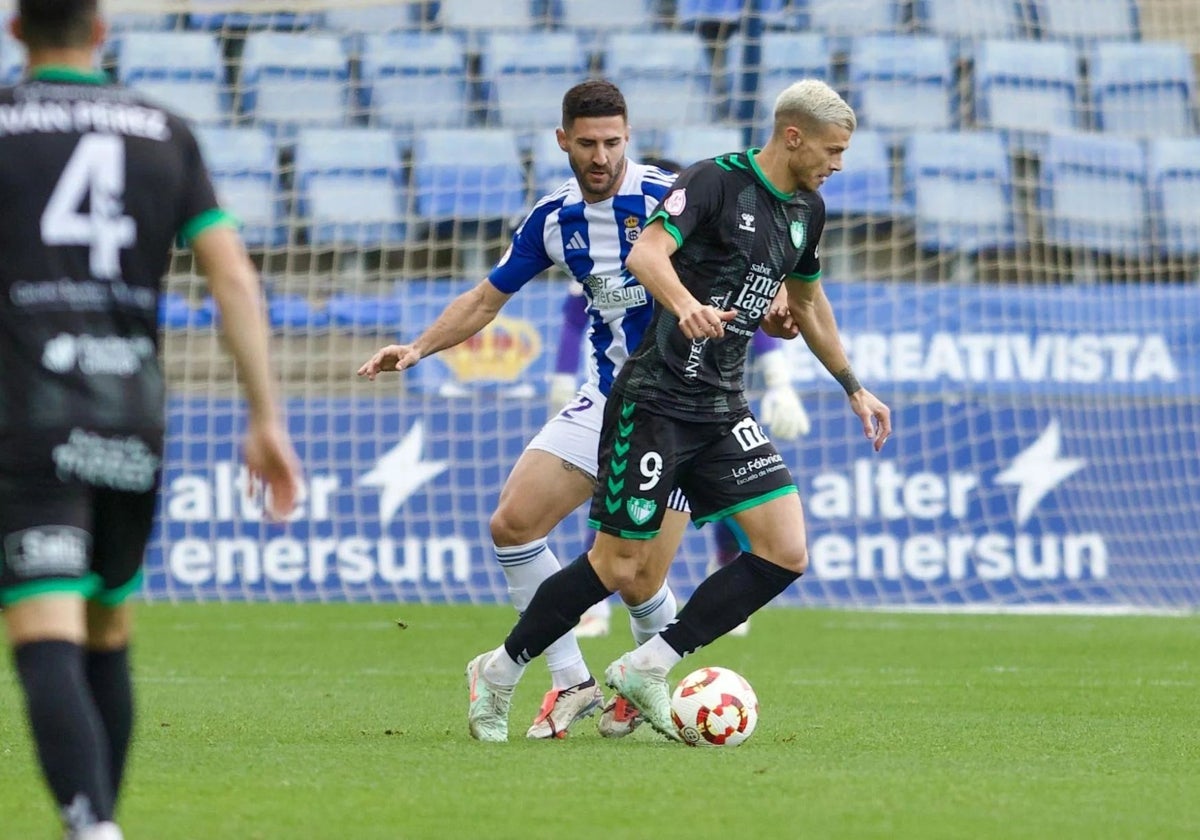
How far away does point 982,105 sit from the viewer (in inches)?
619

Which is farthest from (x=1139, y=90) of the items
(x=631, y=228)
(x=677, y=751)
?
(x=677, y=751)

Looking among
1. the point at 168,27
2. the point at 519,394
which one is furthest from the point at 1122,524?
the point at 168,27

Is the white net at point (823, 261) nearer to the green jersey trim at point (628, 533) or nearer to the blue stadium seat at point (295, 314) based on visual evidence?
the blue stadium seat at point (295, 314)

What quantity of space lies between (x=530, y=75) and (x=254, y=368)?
12.3 meters

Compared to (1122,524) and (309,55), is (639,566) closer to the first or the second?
(1122,524)

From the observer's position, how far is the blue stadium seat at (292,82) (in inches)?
600

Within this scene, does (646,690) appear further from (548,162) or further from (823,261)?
(548,162)

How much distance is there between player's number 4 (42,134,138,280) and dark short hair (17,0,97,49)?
0.63 ft

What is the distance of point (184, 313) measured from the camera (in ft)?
42.8

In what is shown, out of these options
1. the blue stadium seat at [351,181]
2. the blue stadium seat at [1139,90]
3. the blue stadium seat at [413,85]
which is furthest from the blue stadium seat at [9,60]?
the blue stadium seat at [1139,90]

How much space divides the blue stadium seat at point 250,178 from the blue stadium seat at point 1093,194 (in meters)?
5.73

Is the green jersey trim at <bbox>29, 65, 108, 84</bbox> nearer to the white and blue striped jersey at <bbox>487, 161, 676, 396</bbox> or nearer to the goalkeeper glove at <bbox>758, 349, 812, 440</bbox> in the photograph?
the white and blue striped jersey at <bbox>487, 161, 676, 396</bbox>

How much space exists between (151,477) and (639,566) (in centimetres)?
263

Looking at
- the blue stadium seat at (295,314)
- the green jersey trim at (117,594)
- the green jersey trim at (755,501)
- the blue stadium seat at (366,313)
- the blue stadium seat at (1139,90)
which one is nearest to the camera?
the green jersey trim at (117,594)
